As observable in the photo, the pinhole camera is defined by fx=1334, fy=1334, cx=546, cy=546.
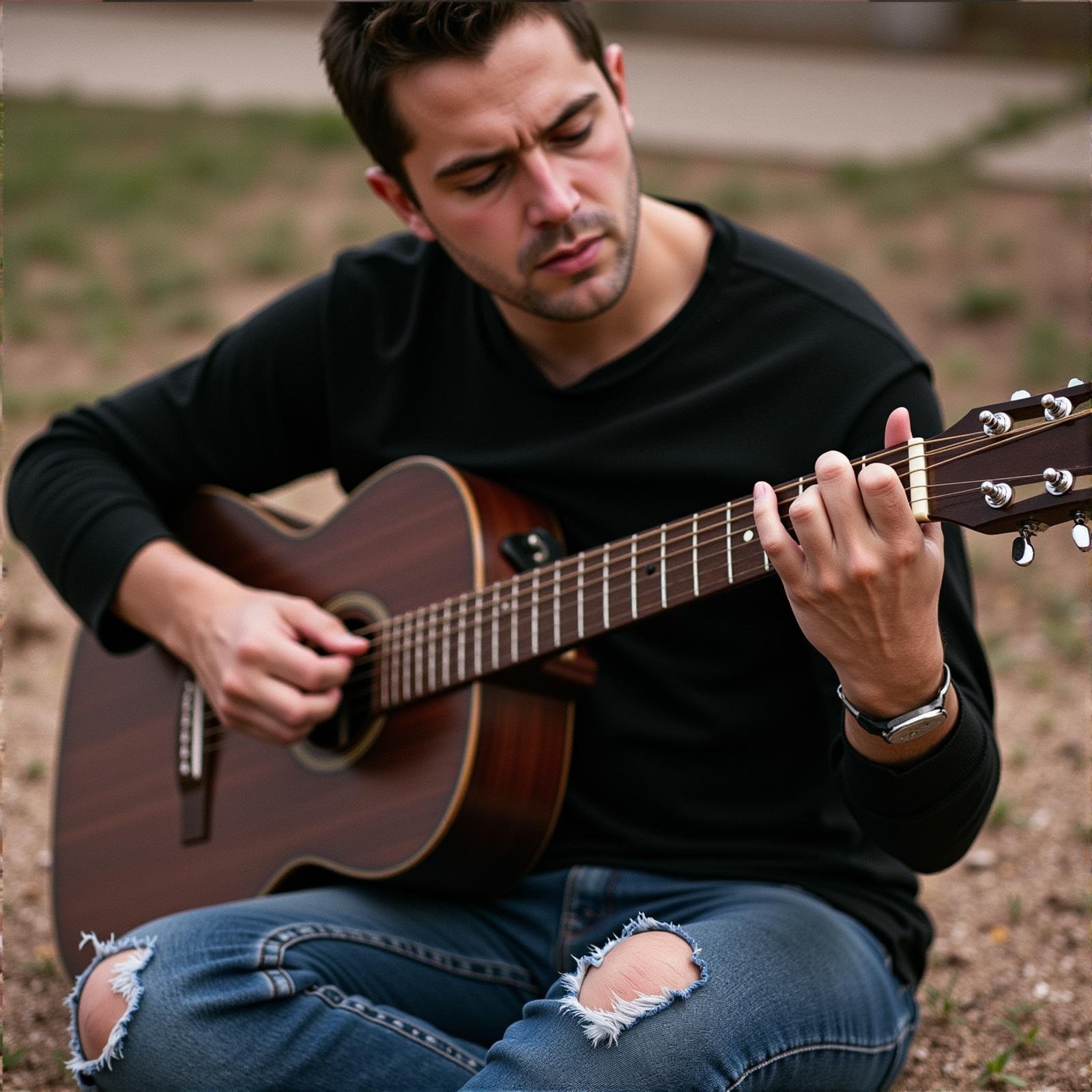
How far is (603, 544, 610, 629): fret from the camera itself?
70.0 inches

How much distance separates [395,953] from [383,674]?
1.36 feet

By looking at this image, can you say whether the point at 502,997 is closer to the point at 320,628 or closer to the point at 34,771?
the point at 320,628

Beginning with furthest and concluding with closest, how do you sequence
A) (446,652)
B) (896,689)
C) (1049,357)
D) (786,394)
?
(1049,357)
(446,652)
(786,394)
(896,689)

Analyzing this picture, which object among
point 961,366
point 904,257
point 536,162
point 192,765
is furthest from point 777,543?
point 904,257

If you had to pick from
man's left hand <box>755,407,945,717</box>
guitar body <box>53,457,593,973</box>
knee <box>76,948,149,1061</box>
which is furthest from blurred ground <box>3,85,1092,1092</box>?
man's left hand <box>755,407,945,717</box>

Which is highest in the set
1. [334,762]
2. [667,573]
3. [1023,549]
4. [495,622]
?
[1023,549]

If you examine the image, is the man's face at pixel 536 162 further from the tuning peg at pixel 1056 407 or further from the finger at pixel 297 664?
the tuning peg at pixel 1056 407

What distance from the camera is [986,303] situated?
4859 mm

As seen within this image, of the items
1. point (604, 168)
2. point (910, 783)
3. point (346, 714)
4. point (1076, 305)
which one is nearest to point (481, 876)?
point (346, 714)

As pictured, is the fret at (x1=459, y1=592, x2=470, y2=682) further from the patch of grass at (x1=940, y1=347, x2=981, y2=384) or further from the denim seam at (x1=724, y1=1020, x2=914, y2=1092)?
the patch of grass at (x1=940, y1=347, x2=981, y2=384)

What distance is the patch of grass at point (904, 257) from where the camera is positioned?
5223 millimetres

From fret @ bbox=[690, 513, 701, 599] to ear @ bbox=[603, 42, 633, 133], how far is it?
68 cm

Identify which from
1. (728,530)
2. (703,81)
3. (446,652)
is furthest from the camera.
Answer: (703,81)

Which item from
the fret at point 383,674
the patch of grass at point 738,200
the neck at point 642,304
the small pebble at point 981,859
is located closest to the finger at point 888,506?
the neck at point 642,304
